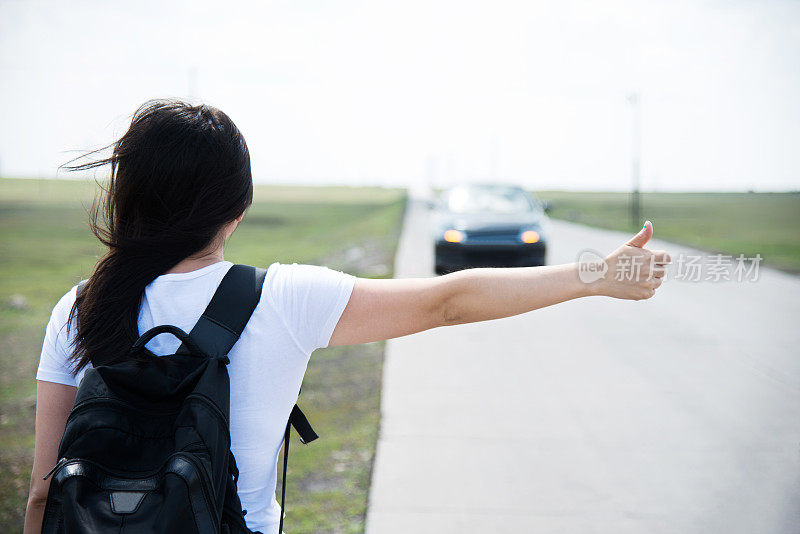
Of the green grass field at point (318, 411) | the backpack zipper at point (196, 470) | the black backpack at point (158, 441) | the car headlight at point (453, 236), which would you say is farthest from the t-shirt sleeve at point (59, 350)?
the car headlight at point (453, 236)

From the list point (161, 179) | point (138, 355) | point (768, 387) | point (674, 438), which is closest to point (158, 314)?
point (138, 355)

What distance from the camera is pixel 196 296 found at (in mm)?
1351

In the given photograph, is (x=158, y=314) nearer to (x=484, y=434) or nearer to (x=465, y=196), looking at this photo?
(x=484, y=434)

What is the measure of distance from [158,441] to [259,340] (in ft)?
0.86

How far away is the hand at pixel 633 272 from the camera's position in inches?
64.6

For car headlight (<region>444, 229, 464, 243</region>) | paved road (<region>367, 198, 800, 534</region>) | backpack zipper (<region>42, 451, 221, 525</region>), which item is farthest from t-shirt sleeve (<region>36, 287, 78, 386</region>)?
car headlight (<region>444, 229, 464, 243</region>)

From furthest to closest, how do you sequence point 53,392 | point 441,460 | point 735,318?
point 735,318 → point 441,460 → point 53,392

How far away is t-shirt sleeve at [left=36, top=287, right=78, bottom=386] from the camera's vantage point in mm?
1410

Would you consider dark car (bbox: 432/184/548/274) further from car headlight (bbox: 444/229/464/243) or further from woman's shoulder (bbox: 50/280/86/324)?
woman's shoulder (bbox: 50/280/86/324)

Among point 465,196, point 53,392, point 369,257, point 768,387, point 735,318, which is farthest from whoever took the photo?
point 369,257

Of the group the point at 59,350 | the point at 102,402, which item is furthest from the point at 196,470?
the point at 59,350

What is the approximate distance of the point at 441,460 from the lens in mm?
4289

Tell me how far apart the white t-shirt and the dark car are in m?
9.46

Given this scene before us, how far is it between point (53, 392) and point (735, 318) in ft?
29.8
